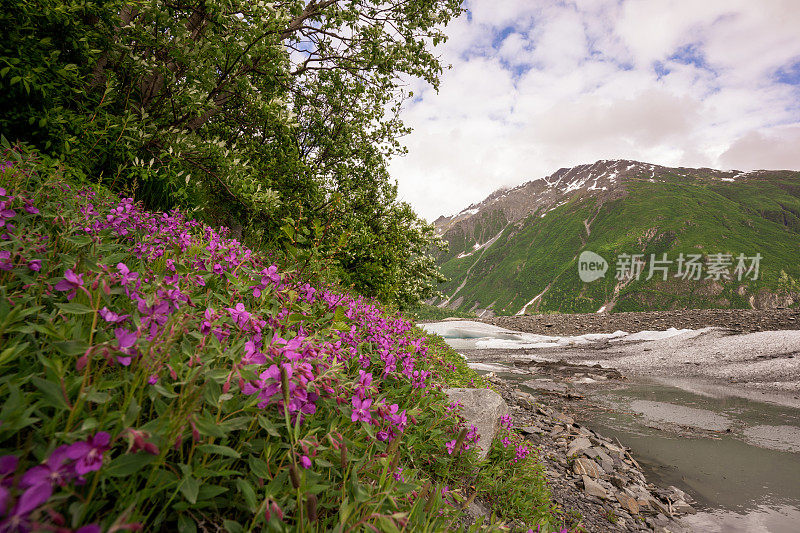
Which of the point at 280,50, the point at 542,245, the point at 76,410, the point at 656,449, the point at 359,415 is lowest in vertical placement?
the point at 656,449

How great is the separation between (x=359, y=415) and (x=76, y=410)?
1206 mm

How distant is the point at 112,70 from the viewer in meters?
5.93

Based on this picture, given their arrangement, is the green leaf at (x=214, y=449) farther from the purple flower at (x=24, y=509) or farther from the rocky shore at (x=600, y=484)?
the rocky shore at (x=600, y=484)

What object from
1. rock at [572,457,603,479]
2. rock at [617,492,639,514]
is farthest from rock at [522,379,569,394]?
Answer: rock at [617,492,639,514]

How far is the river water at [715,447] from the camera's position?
913 cm

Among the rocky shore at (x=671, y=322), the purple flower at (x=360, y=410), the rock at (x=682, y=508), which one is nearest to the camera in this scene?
the purple flower at (x=360, y=410)

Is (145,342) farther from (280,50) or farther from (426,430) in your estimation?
(280,50)

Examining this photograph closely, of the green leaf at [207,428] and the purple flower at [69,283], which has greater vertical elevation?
the purple flower at [69,283]

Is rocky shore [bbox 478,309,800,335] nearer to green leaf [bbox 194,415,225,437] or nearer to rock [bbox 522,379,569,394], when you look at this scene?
rock [bbox 522,379,569,394]

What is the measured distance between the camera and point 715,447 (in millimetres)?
13273

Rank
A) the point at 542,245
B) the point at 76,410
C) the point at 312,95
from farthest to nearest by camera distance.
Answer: the point at 542,245 < the point at 312,95 < the point at 76,410

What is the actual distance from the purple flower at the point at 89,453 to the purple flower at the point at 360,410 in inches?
44.1

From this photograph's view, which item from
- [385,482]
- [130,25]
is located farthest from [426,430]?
[130,25]

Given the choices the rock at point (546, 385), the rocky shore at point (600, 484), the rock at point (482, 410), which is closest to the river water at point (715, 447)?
the rocky shore at point (600, 484)
